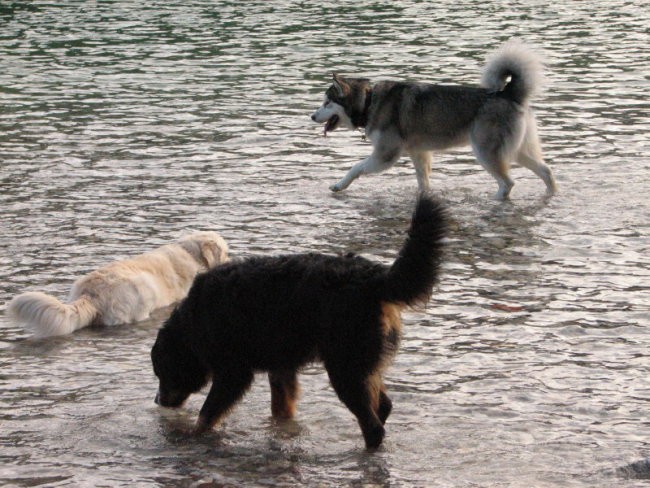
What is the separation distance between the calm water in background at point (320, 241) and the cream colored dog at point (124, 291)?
123 millimetres

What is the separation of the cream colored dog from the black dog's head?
134 centimetres

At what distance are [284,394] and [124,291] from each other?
203 centimetres

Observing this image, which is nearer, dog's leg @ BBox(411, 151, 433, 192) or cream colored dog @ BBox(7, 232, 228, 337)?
cream colored dog @ BBox(7, 232, 228, 337)

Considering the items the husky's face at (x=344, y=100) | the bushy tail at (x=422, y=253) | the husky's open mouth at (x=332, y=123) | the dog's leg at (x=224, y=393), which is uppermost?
the bushy tail at (x=422, y=253)

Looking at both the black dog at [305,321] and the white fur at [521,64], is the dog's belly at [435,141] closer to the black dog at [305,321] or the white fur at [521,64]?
the white fur at [521,64]

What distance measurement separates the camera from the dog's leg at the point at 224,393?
552 centimetres

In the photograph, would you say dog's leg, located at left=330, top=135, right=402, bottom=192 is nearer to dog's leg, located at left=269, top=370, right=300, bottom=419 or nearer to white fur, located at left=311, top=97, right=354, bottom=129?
white fur, located at left=311, top=97, right=354, bottom=129

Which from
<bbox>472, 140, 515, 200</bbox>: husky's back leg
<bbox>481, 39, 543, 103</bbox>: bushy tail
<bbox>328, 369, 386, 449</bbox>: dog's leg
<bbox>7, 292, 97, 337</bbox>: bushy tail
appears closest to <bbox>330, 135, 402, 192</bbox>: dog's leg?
<bbox>472, 140, 515, 200</bbox>: husky's back leg

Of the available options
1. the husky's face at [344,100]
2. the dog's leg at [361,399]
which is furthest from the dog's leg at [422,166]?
the dog's leg at [361,399]

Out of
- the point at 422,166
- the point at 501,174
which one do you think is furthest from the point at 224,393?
the point at 422,166

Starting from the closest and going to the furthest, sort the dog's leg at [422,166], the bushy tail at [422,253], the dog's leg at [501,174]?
the bushy tail at [422,253] < the dog's leg at [501,174] < the dog's leg at [422,166]

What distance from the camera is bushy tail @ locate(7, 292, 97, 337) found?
6941mm

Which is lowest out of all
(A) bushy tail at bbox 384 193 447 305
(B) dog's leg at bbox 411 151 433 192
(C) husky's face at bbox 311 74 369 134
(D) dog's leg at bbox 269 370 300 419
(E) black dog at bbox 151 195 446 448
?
(B) dog's leg at bbox 411 151 433 192

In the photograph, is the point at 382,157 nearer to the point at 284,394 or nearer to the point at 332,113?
the point at 332,113
